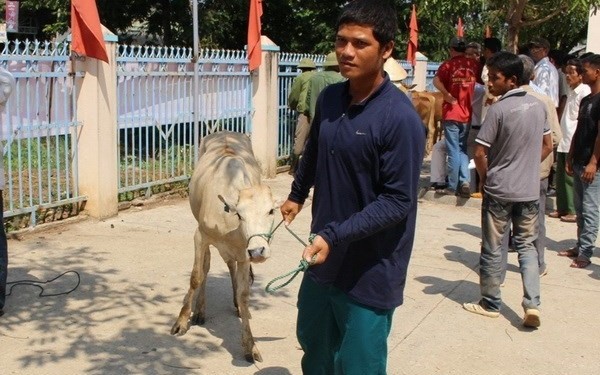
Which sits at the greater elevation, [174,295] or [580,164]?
[580,164]

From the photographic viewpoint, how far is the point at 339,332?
3230mm

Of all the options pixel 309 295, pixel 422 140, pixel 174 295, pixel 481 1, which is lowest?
pixel 174 295

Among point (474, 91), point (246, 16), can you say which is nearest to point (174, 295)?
point (474, 91)

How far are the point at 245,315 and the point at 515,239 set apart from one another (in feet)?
6.92

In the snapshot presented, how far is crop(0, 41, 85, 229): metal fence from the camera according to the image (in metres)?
7.35

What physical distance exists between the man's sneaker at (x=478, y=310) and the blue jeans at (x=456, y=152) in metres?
4.27

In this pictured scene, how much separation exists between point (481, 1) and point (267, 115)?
12.2 ft

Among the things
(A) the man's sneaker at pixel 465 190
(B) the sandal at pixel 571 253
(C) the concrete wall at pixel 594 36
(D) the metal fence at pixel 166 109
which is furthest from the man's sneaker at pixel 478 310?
(C) the concrete wall at pixel 594 36

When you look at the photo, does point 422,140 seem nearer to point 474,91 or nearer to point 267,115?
point 474,91

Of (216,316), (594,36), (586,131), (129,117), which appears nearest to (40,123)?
(129,117)

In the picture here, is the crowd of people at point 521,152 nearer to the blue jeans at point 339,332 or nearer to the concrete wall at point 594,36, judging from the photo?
the blue jeans at point 339,332

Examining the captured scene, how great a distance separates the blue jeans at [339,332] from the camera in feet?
9.77

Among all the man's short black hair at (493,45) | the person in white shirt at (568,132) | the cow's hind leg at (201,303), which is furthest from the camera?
the man's short black hair at (493,45)

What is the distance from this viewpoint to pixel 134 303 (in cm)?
572
